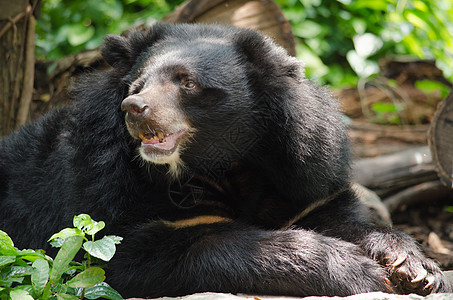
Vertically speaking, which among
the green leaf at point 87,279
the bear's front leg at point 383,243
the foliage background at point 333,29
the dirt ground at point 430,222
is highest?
the green leaf at point 87,279

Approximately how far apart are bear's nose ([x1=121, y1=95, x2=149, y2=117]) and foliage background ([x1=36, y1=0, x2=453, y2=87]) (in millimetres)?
5147

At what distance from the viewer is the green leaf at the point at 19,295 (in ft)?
8.14

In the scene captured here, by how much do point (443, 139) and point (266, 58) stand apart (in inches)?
80.8

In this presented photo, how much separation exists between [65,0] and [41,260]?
6871 mm

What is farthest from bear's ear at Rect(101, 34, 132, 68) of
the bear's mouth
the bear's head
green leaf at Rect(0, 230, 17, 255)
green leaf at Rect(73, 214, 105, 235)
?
green leaf at Rect(0, 230, 17, 255)

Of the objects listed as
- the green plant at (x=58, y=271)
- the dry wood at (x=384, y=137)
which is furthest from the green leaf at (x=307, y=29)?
the green plant at (x=58, y=271)

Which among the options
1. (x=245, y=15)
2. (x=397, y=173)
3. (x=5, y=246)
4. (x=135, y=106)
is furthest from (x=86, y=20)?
(x=5, y=246)

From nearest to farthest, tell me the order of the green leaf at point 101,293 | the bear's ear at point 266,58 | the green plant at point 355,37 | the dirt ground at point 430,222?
the green leaf at point 101,293 < the bear's ear at point 266,58 < the dirt ground at point 430,222 < the green plant at point 355,37

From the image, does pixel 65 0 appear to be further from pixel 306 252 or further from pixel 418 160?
pixel 306 252

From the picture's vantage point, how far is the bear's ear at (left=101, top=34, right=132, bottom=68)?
12.1 ft

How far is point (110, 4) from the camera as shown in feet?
27.7

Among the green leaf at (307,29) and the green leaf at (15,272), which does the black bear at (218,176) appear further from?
the green leaf at (307,29)

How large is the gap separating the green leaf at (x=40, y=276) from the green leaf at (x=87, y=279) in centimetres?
11

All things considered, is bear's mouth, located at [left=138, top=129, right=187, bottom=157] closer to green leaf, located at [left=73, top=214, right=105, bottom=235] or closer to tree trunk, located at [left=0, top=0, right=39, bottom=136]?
green leaf, located at [left=73, top=214, right=105, bottom=235]
